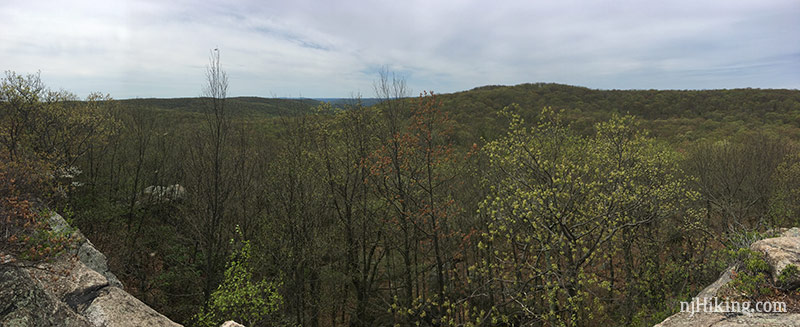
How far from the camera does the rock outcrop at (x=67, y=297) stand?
6.06 metres

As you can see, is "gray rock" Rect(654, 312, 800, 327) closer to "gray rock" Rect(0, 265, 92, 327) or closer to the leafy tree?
the leafy tree

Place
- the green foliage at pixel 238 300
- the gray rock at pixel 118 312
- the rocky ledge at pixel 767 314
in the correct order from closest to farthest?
the rocky ledge at pixel 767 314 < the gray rock at pixel 118 312 < the green foliage at pixel 238 300

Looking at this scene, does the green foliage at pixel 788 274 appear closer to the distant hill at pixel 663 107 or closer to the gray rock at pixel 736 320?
the gray rock at pixel 736 320

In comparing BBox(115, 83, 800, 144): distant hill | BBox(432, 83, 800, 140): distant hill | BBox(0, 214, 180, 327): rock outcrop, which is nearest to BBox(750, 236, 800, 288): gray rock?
BBox(0, 214, 180, 327): rock outcrop

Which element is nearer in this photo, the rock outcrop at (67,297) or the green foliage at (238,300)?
the rock outcrop at (67,297)

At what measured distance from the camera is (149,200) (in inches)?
1088

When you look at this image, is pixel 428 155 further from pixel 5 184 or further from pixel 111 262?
pixel 111 262

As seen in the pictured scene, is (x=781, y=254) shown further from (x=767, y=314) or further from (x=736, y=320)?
(x=736, y=320)

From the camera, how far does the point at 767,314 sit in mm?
7027

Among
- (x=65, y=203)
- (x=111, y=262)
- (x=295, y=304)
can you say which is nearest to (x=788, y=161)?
(x=295, y=304)

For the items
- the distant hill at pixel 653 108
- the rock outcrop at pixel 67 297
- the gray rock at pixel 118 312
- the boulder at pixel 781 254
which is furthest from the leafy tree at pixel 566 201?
the distant hill at pixel 653 108

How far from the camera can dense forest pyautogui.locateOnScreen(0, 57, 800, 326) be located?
13.8 meters

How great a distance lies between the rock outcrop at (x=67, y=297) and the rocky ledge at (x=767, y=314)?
1332 centimetres

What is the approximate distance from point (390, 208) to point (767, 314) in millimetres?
15429
